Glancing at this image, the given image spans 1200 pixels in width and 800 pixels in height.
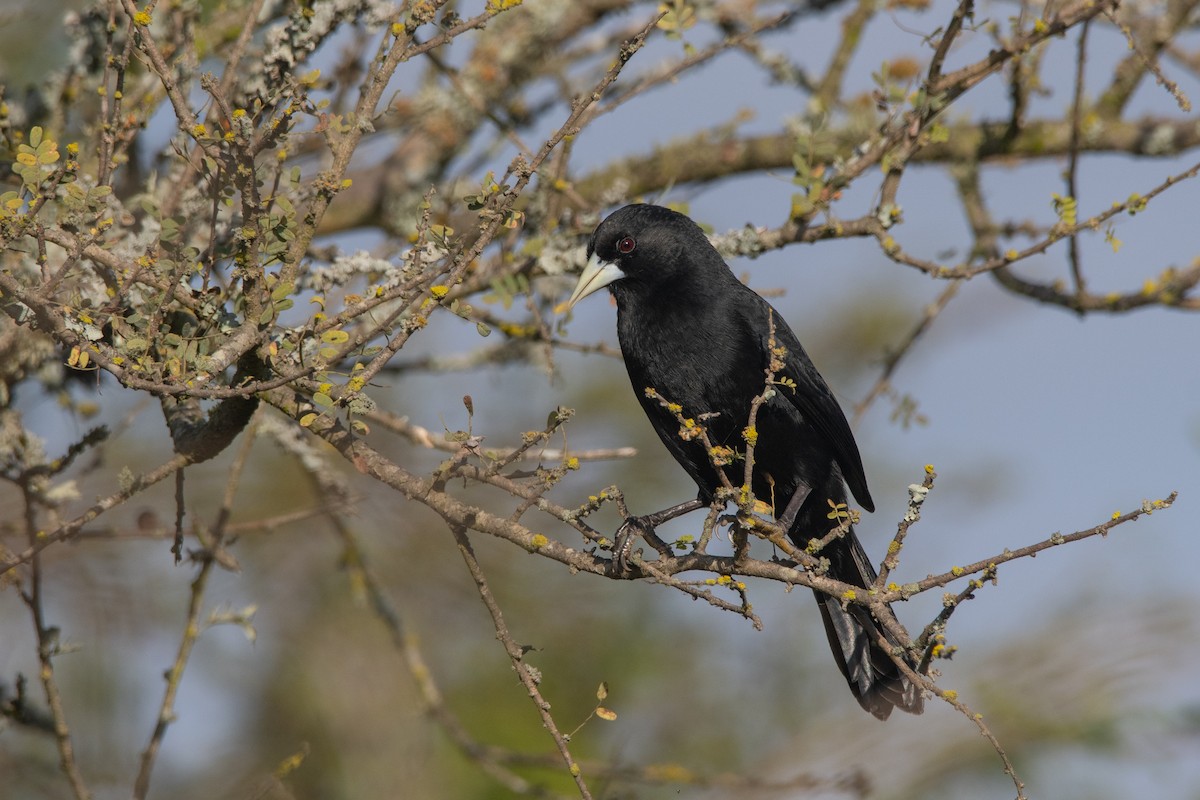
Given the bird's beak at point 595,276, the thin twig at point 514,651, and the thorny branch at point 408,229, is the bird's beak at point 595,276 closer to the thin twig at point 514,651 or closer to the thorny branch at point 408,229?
the thorny branch at point 408,229

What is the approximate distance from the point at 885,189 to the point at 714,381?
80cm

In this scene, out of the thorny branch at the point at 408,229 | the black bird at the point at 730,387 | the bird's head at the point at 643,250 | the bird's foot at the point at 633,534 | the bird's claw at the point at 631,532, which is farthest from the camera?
the bird's head at the point at 643,250

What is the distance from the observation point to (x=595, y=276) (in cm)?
412

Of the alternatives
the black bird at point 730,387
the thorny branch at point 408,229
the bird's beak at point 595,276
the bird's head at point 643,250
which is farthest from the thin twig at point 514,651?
the bird's head at point 643,250

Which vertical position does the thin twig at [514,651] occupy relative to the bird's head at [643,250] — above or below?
below

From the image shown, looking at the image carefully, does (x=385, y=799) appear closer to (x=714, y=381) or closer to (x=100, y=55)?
(x=714, y=381)

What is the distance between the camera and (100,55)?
3879 mm

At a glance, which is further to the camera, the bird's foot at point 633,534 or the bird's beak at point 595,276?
the bird's beak at point 595,276

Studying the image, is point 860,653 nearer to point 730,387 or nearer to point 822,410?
point 822,410

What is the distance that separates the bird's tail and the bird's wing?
22 centimetres

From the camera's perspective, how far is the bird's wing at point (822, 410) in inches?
164

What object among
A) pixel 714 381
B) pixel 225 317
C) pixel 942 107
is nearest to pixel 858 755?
pixel 714 381

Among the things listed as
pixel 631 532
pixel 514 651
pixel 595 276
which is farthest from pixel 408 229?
pixel 514 651

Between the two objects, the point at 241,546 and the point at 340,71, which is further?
the point at 241,546
